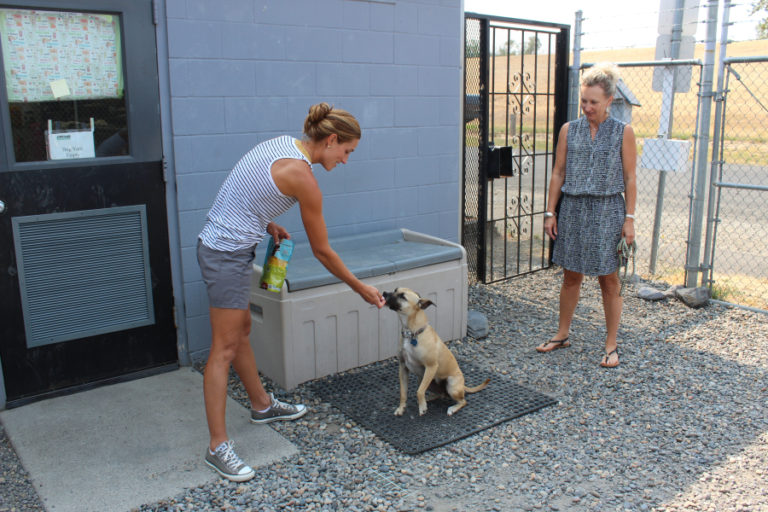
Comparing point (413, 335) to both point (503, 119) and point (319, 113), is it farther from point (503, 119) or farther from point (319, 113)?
point (503, 119)

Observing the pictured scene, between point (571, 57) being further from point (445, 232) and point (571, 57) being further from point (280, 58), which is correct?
point (280, 58)

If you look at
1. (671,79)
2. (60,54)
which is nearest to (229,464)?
(60,54)

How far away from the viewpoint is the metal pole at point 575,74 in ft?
21.1

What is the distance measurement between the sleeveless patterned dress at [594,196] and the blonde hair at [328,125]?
192cm

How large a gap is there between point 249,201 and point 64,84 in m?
1.54

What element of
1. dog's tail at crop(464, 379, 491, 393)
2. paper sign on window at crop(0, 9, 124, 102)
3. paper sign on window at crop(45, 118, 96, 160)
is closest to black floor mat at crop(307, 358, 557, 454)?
dog's tail at crop(464, 379, 491, 393)

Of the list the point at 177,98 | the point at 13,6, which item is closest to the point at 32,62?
the point at 13,6

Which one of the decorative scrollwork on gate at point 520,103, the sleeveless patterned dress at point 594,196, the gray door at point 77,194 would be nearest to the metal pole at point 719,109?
the decorative scrollwork on gate at point 520,103

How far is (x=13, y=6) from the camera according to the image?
3.47 meters

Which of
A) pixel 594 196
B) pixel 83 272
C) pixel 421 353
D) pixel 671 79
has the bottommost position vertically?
pixel 421 353

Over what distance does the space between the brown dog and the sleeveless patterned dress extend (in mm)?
1318

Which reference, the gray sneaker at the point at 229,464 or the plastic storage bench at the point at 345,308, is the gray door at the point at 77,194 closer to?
the plastic storage bench at the point at 345,308

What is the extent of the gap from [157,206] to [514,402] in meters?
2.45

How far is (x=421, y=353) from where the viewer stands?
358cm
